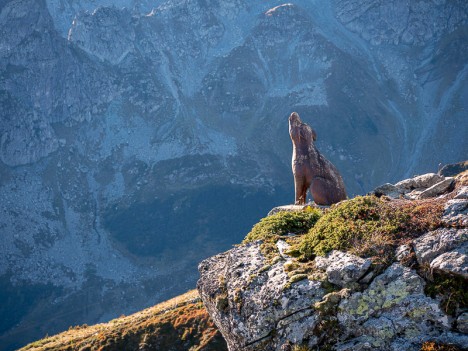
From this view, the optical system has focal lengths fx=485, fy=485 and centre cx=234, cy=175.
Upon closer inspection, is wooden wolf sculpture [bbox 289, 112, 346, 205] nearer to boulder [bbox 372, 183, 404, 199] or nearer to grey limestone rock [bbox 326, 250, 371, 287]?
boulder [bbox 372, 183, 404, 199]

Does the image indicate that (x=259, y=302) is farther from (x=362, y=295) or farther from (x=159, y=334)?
(x=159, y=334)

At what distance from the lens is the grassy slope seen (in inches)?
753

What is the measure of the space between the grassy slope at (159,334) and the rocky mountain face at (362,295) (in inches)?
276

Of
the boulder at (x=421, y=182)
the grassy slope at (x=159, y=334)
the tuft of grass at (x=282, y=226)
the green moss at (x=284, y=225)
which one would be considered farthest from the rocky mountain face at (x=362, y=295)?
the grassy slope at (x=159, y=334)

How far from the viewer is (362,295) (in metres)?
10.1

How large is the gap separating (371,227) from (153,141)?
16751 cm

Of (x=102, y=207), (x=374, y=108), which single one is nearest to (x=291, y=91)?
(x=374, y=108)

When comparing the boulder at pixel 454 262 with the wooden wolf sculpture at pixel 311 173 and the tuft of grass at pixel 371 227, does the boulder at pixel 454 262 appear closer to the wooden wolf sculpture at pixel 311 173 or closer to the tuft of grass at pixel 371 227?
the tuft of grass at pixel 371 227

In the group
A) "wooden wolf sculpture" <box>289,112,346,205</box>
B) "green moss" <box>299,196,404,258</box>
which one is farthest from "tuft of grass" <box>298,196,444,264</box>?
"wooden wolf sculpture" <box>289,112,346,205</box>

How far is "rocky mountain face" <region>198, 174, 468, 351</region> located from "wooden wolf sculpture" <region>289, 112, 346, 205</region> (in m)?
9.05

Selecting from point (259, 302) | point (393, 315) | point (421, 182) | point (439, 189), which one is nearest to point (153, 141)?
point (421, 182)

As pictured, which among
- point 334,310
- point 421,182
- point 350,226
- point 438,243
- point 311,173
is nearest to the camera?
point 438,243

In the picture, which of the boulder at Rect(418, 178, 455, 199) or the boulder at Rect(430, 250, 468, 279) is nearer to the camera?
the boulder at Rect(430, 250, 468, 279)

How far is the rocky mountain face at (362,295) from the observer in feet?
30.4
